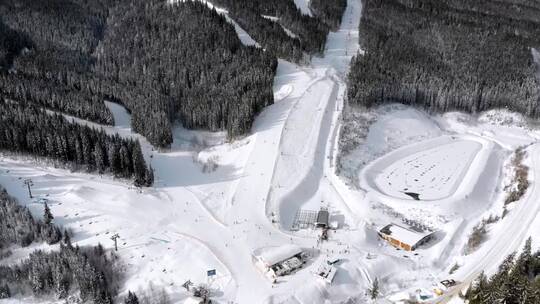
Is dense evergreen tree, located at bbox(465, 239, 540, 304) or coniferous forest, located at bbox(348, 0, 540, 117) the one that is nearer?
dense evergreen tree, located at bbox(465, 239, 540, 304)

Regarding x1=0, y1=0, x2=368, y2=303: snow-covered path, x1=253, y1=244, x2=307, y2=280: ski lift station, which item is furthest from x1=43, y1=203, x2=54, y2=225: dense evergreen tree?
x1=253, y1=244, x2=307, y2=280: ski lift station

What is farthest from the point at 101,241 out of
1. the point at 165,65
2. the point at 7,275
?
the point at 165,65

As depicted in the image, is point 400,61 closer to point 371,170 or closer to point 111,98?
point 371,170

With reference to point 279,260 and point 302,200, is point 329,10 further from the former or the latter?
point 279,260

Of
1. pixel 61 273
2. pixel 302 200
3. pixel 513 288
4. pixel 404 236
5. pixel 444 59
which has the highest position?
pixel 444 59

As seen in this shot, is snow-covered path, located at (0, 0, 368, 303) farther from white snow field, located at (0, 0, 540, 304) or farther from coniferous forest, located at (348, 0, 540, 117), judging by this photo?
coniferous forest, located at (348, 0, 540, 117)

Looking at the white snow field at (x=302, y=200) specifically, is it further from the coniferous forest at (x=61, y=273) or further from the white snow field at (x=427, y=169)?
the coniferous forest at (x=61, y=273)

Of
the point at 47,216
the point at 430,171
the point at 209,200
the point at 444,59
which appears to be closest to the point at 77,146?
the point at 47,216
